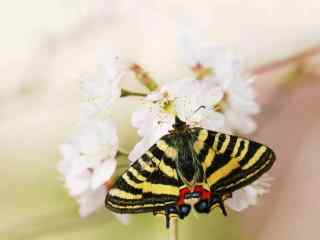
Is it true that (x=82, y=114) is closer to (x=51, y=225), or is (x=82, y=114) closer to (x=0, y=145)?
(x=51, y=225)

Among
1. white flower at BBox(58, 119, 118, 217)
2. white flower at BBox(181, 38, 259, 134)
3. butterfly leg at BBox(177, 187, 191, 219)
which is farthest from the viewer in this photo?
white flower at BBox(181, 38, 259, 134)

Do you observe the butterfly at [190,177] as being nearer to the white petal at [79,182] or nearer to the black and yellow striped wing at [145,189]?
the black and yellow striped wing at [145,189]

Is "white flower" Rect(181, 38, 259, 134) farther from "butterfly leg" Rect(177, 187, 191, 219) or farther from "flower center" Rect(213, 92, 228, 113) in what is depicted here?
"butterfly leg" Rect(177, 187, 191, 219)

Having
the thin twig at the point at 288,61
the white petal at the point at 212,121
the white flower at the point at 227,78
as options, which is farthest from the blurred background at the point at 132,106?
the white petal at the point at 212,121

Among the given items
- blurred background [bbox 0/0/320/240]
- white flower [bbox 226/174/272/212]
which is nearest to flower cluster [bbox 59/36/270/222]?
white flower [bbox 226/174/272/212]

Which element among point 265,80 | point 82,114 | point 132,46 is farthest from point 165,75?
point 82,114
